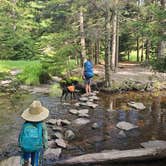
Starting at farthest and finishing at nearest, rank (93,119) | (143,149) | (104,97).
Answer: (104,97) → (93,119) → (143,149)

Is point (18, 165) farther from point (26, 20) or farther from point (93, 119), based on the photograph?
point (26, 20)

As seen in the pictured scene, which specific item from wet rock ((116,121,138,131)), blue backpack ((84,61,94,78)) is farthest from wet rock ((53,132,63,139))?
blue backpack ((84,61,94,78))

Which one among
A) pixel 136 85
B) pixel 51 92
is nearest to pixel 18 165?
pixel 51 92

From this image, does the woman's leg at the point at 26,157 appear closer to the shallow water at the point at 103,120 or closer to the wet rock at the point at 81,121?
the shallow water at the point at 103,120

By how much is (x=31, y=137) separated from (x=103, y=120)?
590cm

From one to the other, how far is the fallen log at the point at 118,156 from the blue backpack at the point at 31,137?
1.54 meters

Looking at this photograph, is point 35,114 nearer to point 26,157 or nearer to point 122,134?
point 26,157

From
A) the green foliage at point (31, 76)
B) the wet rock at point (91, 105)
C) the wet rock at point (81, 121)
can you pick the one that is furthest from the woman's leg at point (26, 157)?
the green foliage at point (31, 76)

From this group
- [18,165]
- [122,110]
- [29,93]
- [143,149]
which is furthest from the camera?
[29,93]

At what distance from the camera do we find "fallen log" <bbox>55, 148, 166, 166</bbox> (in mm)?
7887

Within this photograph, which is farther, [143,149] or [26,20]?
[26,20]

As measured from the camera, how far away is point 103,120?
1201cm

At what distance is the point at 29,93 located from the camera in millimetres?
17328

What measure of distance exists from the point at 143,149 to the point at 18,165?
320cm
